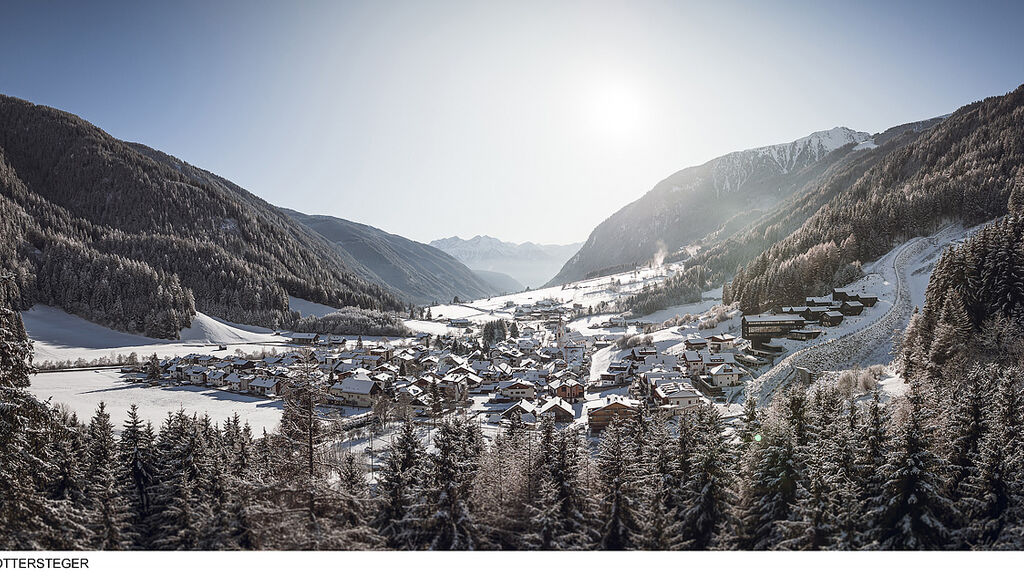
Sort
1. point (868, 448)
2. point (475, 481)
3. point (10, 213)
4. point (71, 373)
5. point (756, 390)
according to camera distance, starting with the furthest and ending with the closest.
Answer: point (10, 213) < point (71, 373) < point (756, 390) < point (475, 481) < point (868, 448)

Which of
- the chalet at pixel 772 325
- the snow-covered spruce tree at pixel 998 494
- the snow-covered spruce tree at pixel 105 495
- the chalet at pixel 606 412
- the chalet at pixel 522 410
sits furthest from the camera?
the chalet at pixel 772 325

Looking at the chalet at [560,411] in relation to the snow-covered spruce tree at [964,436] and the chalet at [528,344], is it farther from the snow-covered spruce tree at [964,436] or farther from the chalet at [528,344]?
A: the chalet at [528,344]

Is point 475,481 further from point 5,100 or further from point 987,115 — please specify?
point 5,100

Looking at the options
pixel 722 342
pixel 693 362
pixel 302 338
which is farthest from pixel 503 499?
pixel 302 338

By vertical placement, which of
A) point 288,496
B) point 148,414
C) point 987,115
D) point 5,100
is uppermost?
point 5,100

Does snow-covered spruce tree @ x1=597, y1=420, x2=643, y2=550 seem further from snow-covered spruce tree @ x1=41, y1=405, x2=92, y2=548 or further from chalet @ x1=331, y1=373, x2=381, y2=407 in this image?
chalet @ x1=331, y1=373, x2=381, y2=407

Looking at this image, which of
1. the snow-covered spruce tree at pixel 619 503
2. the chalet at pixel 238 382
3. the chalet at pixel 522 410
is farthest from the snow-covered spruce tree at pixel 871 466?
the chalet at pixel 238 382

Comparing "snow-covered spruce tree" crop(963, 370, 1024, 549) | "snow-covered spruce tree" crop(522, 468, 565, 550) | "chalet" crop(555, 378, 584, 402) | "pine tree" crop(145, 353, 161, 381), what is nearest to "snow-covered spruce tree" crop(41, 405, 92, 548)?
"snow-covered spruce tree" crop(522, 468, 565, 550)

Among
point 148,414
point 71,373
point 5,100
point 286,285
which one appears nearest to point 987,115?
point 148,414
